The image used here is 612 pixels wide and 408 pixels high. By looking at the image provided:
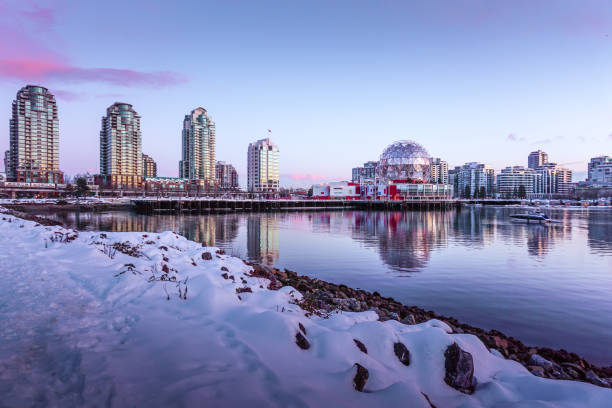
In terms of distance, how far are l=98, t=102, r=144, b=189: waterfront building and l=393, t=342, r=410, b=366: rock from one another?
7437 inches

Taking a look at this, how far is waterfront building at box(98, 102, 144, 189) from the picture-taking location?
172375 millimetres

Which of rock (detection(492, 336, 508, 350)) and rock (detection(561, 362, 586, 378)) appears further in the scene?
rock (detection(492, 336, 508, 350))

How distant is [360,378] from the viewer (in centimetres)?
446

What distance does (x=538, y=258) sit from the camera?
23.4 metres

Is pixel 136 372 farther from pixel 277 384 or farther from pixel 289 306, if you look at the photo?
pixel 289 306

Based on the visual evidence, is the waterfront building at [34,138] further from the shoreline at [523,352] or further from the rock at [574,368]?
the rock at [574,368]

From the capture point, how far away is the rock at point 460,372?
503cm

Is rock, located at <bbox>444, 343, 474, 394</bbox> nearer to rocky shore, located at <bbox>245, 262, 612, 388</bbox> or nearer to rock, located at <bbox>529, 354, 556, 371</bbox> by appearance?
rocky shore, located at <bbox>245, 262, 612, 388</bbox>

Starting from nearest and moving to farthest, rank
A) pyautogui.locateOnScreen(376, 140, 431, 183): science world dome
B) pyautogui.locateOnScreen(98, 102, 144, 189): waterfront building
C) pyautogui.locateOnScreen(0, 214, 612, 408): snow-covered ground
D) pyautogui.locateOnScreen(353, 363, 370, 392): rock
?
pyautogui.locateOnScreen(0, 214, 612, 408): snow-covered ground
pyautogui.locateOnScreen(353, 363, 370, 392): rock
pyautogui.locateOnScreen(376, 140, 431, 183): science world dome
pyautogui.locateOnScreen(98, 102, 144, 189): waterfront building

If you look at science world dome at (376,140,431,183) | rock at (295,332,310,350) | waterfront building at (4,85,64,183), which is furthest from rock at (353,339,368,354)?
waterfront building at (4,85,64,183)

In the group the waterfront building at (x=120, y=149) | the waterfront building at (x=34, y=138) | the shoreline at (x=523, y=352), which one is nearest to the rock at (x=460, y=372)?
the shoreline at (x=523, y=352)

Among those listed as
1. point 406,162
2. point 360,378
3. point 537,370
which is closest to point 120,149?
point 406,162

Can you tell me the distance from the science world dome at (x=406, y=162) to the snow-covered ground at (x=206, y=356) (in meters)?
133

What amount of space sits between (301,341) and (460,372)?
2.45 metres
